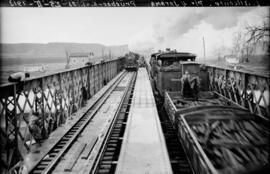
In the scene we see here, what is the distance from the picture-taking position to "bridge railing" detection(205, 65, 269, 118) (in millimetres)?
6668

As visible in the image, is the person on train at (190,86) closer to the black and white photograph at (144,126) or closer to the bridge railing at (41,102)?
the black and white photograph at (144,126)

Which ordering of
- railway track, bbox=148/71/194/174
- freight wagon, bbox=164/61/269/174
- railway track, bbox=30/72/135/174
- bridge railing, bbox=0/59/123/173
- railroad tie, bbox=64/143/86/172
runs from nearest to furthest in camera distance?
1. freight wagon, bbox=164/61/269/174
2. bridge railing, bbox=0/59/123/173
3. railroad tie, bbox=64/143/86/172
4. railway track, bbox=30/72/135/174
5. railway track, bbox=148/71/194/174

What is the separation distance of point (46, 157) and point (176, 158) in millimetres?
3952

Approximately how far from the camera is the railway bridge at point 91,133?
5.51 metres

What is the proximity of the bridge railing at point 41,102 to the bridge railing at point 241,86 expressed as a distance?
232 inches

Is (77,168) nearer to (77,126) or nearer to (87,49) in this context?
(77,126)

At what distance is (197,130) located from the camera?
5734 mm

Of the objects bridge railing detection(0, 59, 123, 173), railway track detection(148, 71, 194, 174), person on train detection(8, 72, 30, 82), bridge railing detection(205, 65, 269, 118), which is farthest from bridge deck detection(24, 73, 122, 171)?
bridge railing detection(205, 65, 269, 118)

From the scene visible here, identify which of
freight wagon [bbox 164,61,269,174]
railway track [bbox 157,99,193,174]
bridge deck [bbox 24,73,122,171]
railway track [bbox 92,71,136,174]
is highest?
freight wagon [bbox 164,61,269,174]

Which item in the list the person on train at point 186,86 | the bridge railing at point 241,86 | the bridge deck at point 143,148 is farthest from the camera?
the person on train at point 186,86

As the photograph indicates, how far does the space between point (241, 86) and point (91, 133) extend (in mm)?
5887

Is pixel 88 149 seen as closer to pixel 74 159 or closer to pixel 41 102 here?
pixel 74 159

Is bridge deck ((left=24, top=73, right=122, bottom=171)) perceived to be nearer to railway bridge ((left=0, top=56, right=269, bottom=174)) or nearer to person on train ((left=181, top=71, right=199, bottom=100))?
railway bridge ((left=0, top=56, right=269, bottom=174))

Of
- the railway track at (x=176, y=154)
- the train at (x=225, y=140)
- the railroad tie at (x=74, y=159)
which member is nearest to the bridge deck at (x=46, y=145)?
the railroad tie at (x=74, y=159)
